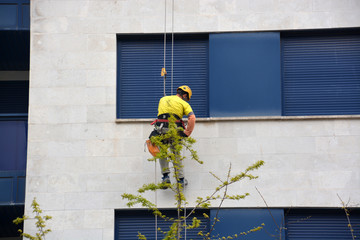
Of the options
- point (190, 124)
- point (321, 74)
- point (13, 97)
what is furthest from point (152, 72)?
point (13, 97)

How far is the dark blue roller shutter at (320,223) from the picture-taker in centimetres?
1895

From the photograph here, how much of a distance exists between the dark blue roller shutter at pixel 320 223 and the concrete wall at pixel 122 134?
0.33 m

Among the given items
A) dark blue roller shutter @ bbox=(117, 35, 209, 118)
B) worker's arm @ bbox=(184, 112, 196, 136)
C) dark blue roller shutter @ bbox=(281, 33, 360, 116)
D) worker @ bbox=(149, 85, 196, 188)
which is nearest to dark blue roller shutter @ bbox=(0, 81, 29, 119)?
dark blue roller shutter @ bbox=(117, 35, 209, 118)

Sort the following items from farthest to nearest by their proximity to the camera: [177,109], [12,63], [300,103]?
[12,63] < [300,103] < [177,109]

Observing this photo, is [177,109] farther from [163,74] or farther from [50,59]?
[50,59]

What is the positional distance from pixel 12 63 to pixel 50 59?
2514mm

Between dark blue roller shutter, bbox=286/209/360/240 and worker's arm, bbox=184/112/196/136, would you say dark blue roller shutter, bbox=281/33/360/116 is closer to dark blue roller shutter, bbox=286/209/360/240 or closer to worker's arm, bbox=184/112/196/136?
dark blue roller shutter, bbox=286/209/360/240

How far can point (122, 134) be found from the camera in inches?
766

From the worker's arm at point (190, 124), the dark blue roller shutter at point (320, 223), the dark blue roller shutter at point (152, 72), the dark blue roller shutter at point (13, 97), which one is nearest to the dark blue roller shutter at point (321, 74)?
the dark blue roller shutter at point (152, 72)

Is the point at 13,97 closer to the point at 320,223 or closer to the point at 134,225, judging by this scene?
the point at 134,225

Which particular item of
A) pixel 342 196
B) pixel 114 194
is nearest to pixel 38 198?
pixel 114 194

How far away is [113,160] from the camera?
758 inches

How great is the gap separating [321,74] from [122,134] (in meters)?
4.91

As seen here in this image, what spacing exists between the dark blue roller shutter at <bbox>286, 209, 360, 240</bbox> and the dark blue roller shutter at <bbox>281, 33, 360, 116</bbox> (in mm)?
2383
